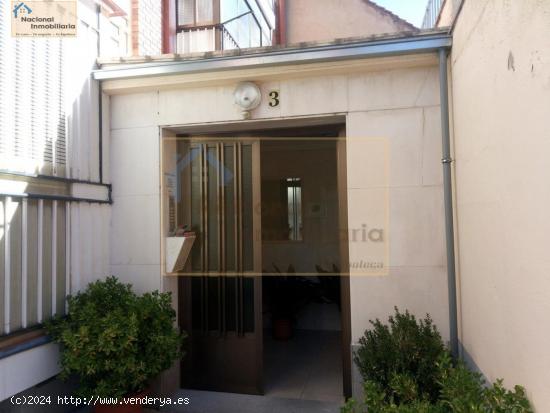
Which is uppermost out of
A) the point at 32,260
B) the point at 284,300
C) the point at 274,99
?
the point at 274,99

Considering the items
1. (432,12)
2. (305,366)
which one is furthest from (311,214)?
(432,12)

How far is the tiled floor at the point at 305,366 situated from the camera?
169 inches

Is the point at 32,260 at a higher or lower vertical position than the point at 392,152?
lower

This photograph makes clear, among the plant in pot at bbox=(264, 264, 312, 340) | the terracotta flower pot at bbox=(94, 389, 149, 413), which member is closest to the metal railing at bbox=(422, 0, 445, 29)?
the plant in pot at bbox=(264, 264, 312, 340)

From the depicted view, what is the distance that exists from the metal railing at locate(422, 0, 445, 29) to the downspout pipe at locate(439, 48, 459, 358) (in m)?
1.50

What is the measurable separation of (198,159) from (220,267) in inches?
50.6

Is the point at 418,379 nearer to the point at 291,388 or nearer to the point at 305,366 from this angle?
the point at 291,388

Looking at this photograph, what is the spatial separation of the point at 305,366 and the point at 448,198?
3.01m

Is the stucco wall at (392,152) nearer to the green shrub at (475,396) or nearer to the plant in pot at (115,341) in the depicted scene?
the plant in pot at (115,341)

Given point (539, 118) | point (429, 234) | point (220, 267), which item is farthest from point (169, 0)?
point (539, 118)

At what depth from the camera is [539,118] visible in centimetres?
175

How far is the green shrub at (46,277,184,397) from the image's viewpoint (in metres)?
3.19

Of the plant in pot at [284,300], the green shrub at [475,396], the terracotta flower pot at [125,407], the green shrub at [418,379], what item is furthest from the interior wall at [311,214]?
the green shrub at [475,396]

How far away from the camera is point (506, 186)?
2176 millimetres
